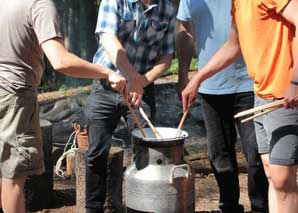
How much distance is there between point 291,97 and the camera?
11.8ft

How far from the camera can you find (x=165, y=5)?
4.72 meters

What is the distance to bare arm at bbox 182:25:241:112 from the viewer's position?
4320 millimetres

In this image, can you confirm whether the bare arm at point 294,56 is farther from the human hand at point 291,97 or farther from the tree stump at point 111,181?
the tree stump at point 111,181

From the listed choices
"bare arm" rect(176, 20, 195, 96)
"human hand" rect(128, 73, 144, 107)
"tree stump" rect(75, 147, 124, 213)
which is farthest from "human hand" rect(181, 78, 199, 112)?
"tree stump" rect(75, 147, 124, 213)

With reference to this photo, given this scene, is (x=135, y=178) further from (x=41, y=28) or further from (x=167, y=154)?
(x=41, y=28)

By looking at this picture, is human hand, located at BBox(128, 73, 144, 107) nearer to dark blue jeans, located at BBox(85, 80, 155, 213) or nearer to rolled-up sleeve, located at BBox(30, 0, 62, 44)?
dark blue jeans, located at BBox(85, 80, 155, 213)

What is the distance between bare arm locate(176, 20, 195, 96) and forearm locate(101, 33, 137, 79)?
1.64 feet

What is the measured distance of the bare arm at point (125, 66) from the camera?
174 inches

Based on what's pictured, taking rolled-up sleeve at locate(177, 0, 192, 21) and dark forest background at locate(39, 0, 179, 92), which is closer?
rolled-up sleeve at locate(177, 0, 192, 21)

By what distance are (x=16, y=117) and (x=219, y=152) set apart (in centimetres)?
153

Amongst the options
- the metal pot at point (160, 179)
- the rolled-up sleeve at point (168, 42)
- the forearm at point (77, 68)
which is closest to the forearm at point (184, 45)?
the rolled-up sleeve at point (168, 42)

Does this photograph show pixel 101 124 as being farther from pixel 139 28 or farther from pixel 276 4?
pixel 276 4

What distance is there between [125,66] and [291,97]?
129cm

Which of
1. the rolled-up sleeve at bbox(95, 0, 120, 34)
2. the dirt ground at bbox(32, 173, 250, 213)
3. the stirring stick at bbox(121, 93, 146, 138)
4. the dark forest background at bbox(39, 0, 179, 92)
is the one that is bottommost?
the dirt ground at bbox(32, 173, 250, 213)
